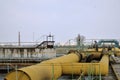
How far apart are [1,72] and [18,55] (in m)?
4.02

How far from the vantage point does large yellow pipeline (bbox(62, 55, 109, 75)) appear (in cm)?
1372

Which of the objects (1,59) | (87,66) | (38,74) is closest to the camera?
(38,74)

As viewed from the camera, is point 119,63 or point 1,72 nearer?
point 119,63

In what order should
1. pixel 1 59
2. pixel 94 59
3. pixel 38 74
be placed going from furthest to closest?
1. pixel 1 59
2. pixel 94 59
3. pixel 38 74

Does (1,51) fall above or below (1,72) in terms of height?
above

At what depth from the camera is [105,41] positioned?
43.1 meters

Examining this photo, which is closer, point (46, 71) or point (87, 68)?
point (46, 71)

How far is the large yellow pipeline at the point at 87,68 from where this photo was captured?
1372cm

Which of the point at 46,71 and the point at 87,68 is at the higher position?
the point at 46,71

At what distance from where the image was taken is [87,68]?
14.1 m

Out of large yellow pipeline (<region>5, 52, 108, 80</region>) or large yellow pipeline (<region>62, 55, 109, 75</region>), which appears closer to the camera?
large yellow pipeline (<region>5, 52, 108, 80</region>)

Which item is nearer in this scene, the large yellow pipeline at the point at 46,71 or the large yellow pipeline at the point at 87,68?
the large yellow pipeline at the point at 46,71

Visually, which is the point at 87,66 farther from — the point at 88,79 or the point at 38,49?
the point at 38,49

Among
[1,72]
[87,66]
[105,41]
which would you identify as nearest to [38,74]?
[87,66]
